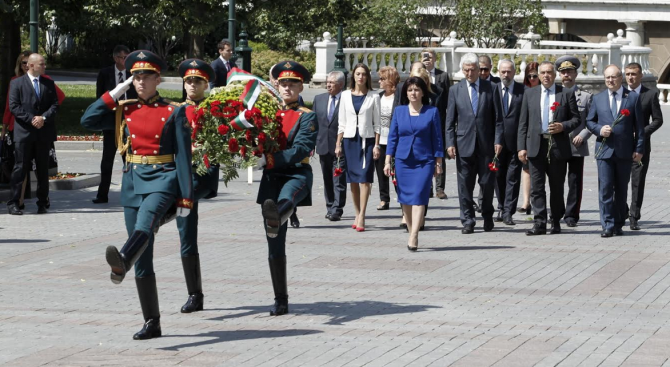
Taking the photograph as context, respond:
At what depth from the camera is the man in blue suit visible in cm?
1384

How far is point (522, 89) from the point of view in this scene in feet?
49.4

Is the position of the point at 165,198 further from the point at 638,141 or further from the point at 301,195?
the point at 638,141

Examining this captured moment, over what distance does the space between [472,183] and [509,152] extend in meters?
1.10

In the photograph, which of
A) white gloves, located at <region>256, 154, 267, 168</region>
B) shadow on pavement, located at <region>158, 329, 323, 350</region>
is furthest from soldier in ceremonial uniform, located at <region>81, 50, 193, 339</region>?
white gloves, located at <region>256, 154, 267, 168</region>

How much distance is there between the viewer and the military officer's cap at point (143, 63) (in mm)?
8648

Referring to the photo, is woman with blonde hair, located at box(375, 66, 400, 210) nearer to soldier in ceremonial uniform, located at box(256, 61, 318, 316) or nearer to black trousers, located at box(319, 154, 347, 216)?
black trousers, located at box(319, 154, 347, 216)

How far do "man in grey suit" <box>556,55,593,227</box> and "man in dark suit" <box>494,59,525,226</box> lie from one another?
0.61 meters

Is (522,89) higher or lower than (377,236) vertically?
higher

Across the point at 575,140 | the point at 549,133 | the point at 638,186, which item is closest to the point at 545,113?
the point at 549,133

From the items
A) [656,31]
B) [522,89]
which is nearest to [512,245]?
[522,89]

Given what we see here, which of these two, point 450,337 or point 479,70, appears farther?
point 479,70

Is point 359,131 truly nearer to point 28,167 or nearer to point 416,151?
point 416,151

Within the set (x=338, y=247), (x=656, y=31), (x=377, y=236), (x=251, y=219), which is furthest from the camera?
(x=656, y=31)

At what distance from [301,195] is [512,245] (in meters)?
4.35
